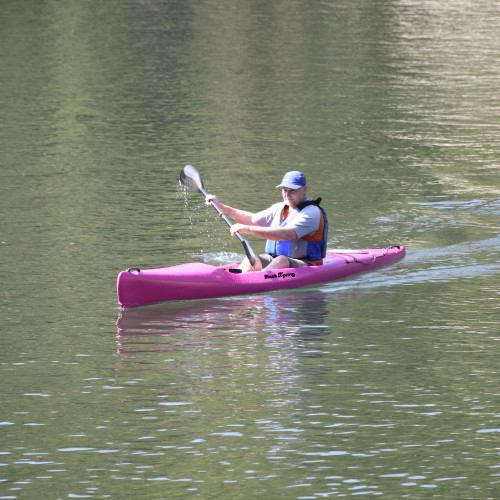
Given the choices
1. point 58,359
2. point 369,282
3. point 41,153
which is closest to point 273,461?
point 58,359

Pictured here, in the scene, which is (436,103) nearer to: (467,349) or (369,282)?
(369,282)

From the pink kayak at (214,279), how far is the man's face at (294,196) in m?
0.63

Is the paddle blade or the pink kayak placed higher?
the paddle blade

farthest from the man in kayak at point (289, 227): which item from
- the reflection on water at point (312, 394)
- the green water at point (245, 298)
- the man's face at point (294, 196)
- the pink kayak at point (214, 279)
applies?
the reflection on water at point (312, 394)

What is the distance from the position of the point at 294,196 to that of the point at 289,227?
0.32 metres

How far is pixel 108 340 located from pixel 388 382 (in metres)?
2.36

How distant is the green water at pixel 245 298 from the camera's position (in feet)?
22.8

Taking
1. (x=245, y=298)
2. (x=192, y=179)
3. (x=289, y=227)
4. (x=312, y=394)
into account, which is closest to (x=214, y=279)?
(x=245, y=298)

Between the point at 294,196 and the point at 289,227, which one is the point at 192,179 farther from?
the point at 289,227

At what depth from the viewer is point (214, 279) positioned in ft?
35.0

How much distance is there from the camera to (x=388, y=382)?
826 centimetres

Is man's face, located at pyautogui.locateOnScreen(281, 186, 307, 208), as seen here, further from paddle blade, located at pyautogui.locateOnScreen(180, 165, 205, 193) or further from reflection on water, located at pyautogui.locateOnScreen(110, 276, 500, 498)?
paddle blade, located at pyautogui.locateOnScreen(180, 165, 205, 193)

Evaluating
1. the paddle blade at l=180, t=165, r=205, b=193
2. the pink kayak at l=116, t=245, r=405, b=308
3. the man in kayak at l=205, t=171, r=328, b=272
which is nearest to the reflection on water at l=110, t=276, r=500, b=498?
the pink kayak at l=116, t=245, r=405, b=308

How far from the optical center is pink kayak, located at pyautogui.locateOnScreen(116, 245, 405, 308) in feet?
33.6
